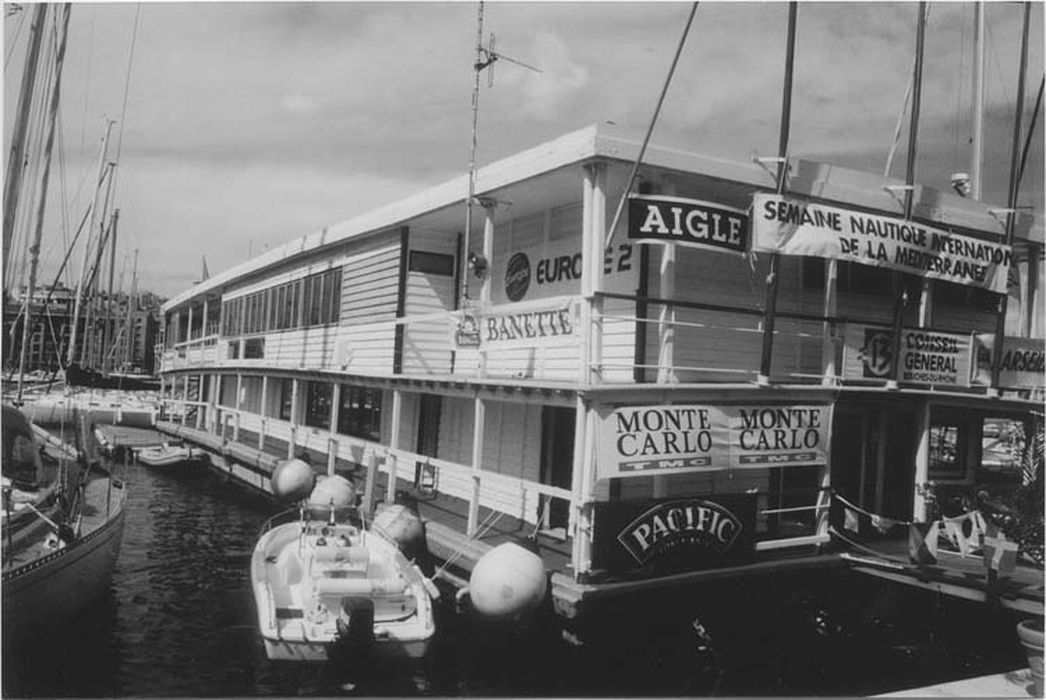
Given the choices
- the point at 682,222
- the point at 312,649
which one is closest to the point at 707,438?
the point at 682,222

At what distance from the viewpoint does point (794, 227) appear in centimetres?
1128

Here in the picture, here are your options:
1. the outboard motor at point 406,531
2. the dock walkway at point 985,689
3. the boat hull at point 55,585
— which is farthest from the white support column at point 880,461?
the boat hull at point 55,585

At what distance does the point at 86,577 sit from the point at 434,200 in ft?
27.2

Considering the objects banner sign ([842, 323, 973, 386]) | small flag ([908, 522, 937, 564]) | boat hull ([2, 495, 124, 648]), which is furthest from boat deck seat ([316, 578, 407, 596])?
banner sign ([842, 323, 973, 386])

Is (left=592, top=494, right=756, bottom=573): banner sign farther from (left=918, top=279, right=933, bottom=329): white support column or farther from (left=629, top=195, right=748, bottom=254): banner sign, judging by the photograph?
(left=918, top=279, right=933, bottom=329): white support column

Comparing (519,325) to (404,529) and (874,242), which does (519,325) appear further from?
(874,242)

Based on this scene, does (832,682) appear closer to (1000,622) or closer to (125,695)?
(1000,622)

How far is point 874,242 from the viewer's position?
39.6 ft

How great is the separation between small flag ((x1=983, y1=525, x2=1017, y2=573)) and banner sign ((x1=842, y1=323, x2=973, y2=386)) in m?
3.03

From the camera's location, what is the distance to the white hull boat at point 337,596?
916 cm

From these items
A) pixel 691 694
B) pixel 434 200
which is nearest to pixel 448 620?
pixel 691 694

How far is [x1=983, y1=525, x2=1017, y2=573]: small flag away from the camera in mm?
10727

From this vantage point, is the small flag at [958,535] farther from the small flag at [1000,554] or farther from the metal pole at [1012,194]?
the metal pole at [1012,194]

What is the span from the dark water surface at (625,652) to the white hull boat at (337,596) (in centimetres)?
66
